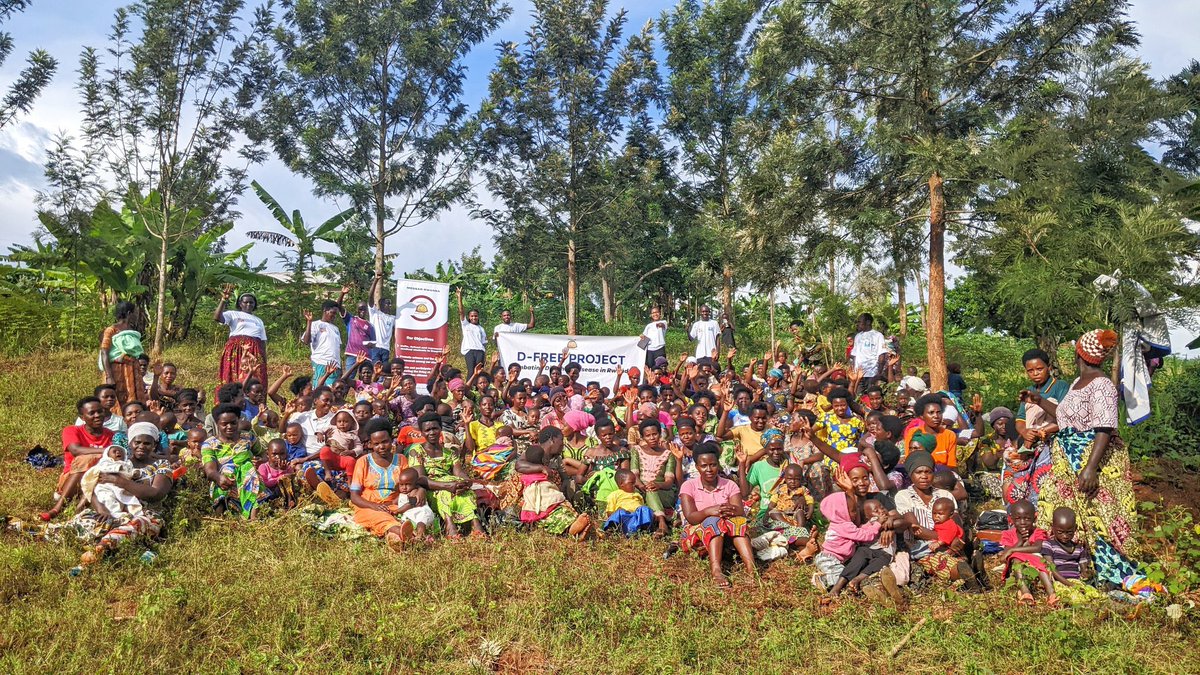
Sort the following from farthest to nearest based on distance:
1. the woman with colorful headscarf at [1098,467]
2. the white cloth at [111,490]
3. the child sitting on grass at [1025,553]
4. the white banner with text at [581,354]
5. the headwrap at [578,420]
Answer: the white banner with text at [581,354] < the headwrap at [578,420] < the white cloth at [111,490] < the child sitting on grass at [1025,553] < the woman with colorful headscarf at [1098,467]

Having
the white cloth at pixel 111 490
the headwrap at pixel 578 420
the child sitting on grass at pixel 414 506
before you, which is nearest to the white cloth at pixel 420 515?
the child sitting on grass at pixel 414 506

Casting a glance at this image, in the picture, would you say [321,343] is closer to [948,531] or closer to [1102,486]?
[948,531]

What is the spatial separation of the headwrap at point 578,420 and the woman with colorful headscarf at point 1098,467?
4.90 metres

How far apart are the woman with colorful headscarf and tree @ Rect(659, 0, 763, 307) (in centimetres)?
1554

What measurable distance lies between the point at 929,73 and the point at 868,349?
3780 mm

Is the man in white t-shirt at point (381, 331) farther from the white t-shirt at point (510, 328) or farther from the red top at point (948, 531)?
the red top at point (948, 531)

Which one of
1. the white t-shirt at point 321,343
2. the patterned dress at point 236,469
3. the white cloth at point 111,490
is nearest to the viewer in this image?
the white cloth at point 111,490

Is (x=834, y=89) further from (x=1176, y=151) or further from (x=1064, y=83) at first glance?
(x=1176, y=151)

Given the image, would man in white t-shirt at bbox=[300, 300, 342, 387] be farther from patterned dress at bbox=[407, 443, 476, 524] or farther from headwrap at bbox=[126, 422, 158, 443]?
headwrap at bbox=[126, 422, 158, 443]

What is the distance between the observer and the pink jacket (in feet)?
20.4

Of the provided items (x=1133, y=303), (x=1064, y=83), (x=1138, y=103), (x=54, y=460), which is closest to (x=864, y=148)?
(x=1064, y=83)

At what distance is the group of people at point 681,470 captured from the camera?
594 cm

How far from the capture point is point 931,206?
459 inches

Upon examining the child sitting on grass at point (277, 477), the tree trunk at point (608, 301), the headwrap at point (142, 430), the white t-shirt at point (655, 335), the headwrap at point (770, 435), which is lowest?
the child sitting on grass at point (277, 477)
